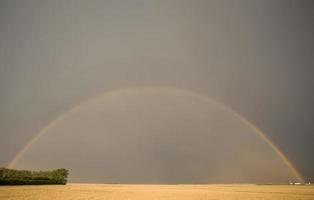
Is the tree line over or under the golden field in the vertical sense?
over

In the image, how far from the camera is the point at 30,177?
4119 inches

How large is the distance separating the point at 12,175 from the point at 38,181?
7.81 m

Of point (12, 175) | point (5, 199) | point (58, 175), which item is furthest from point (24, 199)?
point (58, 175)

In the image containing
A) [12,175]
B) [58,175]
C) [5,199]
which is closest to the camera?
[5,199]

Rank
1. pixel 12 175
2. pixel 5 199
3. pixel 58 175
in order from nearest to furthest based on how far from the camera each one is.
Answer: pixel 5 199 < pixel 12 175 < pixel 58 175

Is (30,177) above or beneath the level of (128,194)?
above

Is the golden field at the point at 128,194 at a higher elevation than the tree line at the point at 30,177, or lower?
lower

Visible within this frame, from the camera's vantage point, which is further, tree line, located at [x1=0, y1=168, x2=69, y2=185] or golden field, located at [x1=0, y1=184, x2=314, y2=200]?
tree line, located at [x1=0, y1=168, x2=69, y2=185]

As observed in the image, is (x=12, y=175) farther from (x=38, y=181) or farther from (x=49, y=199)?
(x=49, y=199)

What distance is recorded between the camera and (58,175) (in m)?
132

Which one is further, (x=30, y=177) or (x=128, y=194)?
(x=30, y=177)

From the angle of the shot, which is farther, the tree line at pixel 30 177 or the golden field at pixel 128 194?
the tree line at pixel 30 177

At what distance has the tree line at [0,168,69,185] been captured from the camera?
90562mm

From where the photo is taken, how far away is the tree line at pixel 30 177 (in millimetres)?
90562
